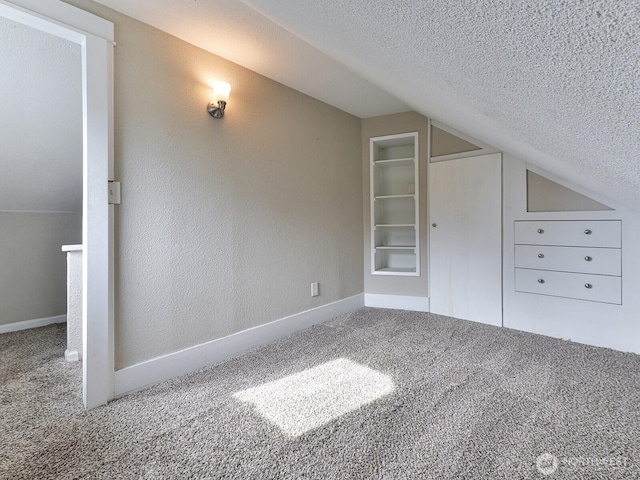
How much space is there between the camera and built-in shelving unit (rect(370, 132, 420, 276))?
326 cm

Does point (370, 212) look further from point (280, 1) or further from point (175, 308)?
point (280, 1)

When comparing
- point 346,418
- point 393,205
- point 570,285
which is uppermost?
point 393,205

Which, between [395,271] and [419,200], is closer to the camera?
[419,200]

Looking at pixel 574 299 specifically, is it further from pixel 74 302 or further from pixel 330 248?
pixel 74 302

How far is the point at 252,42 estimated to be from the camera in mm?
1865

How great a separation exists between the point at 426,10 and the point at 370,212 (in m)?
2.75

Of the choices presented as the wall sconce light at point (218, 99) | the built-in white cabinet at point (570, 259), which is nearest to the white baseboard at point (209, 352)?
the wall sconce light at point (218, 99)

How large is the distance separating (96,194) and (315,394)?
1473 mm

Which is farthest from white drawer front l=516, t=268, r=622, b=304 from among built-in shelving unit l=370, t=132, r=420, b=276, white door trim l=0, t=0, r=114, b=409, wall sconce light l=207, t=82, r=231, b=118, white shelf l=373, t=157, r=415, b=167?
white door trim l=0, t=0, r=114, b=409

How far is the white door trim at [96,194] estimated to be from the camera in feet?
4.89

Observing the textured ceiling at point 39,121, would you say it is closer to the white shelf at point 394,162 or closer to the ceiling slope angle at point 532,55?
the ceiling slope angle at point 532,55

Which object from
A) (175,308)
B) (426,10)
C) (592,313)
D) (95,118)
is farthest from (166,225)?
(592,313)

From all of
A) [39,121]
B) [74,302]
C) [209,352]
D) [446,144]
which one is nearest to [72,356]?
[74,302]

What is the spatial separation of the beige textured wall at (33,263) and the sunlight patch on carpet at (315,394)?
2455 millimetres
